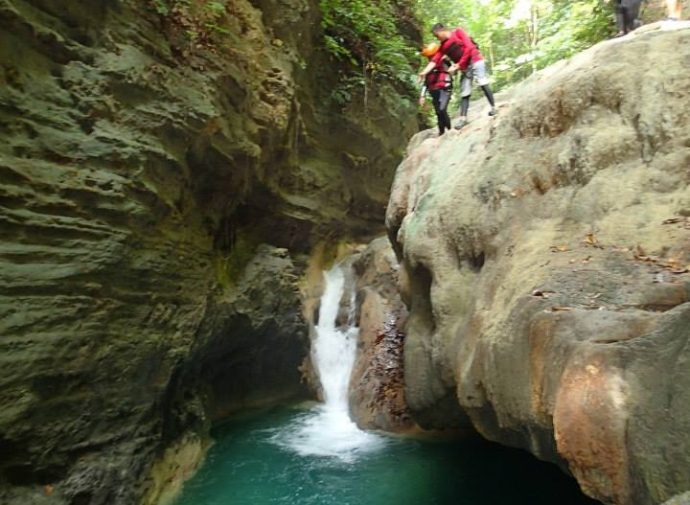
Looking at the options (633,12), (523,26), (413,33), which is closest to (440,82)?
(633,12)

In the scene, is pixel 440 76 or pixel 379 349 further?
pixel 379 349

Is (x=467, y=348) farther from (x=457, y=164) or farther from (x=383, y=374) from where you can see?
(x=383, y=374)

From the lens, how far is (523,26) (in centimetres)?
1797

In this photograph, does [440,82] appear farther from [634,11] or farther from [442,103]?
[634,11]

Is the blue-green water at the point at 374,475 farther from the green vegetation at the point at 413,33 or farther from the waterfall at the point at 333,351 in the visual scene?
the green vegetation at the point at 413,33

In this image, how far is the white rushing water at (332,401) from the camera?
855 centimetres

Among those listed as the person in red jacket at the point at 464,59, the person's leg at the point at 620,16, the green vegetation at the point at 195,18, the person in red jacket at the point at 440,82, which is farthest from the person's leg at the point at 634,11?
the green vegetation at the point at 195,18

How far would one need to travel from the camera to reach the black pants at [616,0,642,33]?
314 inches

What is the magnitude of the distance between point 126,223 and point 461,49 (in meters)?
6.25

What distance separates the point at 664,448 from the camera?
2625mm

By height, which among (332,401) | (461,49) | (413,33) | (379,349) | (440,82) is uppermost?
(413,33)

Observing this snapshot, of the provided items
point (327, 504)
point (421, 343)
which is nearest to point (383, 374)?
point (421, 343)

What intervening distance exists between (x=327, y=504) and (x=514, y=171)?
16.5 feet

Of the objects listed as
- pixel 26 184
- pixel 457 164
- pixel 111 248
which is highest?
pixel 457 164
